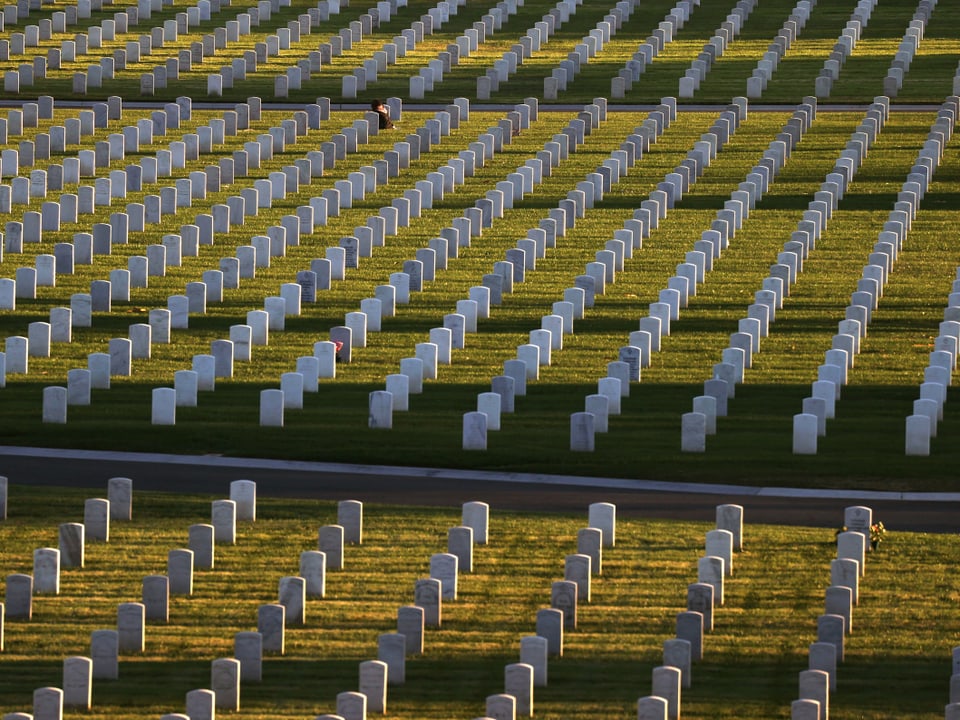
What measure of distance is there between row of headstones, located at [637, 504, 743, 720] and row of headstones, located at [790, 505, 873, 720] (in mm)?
798

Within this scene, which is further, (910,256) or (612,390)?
(910,256)

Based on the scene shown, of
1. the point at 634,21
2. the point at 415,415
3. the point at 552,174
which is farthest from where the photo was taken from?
the point at 634,21

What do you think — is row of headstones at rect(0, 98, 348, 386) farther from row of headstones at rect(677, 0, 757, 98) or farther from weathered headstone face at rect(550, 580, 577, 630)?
row of headstones at rect(677, 0, 757, 98)

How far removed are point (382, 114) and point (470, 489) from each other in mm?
22016

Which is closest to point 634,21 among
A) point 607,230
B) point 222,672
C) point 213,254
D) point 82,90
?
point 82,90

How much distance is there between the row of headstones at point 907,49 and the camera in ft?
152

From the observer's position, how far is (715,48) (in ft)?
164

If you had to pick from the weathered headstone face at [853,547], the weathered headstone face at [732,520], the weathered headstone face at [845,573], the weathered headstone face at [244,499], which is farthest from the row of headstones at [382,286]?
the weathered headstone face at [845,573]

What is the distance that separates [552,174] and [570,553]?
2065 centimetres

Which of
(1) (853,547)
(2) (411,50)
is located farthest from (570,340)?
(2) (411,50)

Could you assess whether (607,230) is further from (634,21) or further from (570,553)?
(634,21)

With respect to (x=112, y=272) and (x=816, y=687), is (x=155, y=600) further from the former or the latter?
(x=112, y=272)

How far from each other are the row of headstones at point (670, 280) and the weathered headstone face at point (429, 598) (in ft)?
18.6

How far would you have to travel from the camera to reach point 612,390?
78.1ft
